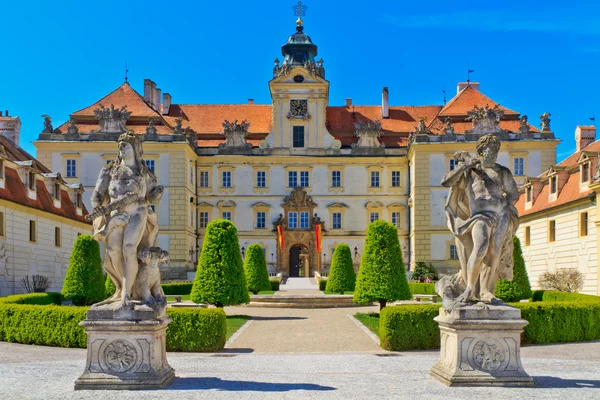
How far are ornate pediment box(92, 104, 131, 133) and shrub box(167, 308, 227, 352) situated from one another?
33419 millimetres

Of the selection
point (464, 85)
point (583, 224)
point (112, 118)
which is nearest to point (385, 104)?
point (464, 85)

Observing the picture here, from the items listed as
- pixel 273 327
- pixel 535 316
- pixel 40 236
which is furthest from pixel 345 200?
pixel 535 316

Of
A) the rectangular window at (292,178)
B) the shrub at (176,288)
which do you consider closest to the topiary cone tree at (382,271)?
the shrub at (176,288)

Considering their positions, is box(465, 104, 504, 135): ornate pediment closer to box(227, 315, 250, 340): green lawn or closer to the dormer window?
box(227, 315, 250, 340): green lawn

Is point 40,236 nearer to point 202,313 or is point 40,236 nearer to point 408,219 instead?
point 202,313

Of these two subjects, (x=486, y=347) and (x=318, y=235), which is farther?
(x=318, y=235)

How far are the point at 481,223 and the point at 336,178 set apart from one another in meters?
40.1

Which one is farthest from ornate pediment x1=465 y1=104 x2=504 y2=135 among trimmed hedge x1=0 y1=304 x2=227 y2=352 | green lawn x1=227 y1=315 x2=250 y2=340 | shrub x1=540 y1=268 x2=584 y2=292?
trimmed hedge x1=0 y1=304 x2=227 y2=352

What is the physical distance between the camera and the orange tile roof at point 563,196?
25.1 m

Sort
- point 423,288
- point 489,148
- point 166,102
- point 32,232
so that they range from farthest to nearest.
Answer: point 166,102, point 423,288, point 32,232, point 489,148

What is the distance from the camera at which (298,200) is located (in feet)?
157

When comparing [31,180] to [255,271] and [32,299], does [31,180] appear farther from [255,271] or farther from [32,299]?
[255,271]

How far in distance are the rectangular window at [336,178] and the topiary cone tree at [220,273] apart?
91.1ft

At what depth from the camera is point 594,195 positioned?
22766 millimetres
